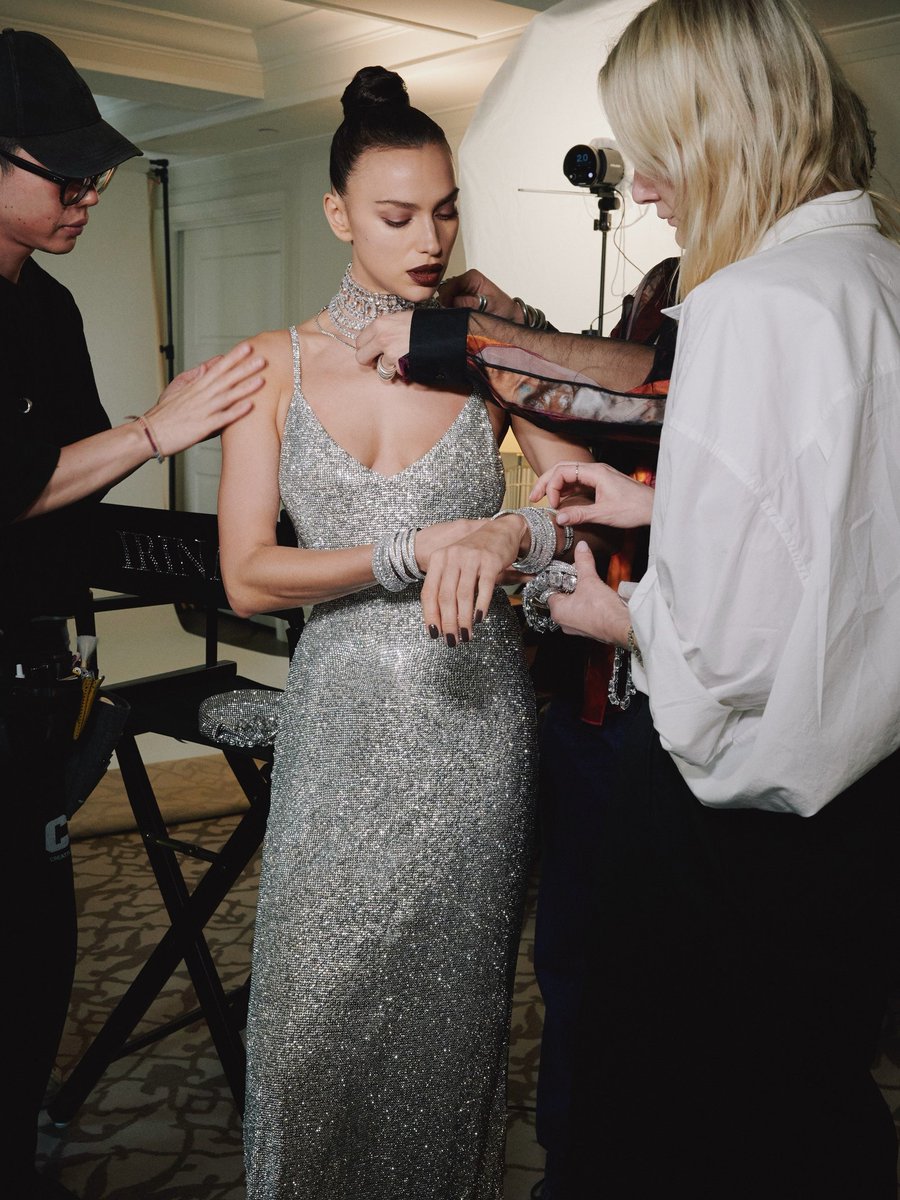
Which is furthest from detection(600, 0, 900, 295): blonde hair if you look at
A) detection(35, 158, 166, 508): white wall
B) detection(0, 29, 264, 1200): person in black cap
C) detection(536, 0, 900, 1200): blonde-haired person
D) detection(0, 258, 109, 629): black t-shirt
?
detection(35, 158, 166, 508): white wall

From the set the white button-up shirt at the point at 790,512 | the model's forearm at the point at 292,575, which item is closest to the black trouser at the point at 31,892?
the model's forearm at the point at 292,575

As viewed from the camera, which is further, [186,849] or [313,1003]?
[186,849]

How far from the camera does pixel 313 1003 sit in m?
1.69

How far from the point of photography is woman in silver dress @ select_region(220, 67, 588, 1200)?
1.69 m

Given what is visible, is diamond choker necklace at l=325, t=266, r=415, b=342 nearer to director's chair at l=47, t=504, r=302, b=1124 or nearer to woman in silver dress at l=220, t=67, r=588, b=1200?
woman in silver dress at l=220, t=67, r=588, b=1200

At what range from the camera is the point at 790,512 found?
3.68 ft

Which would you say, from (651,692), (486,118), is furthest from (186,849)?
(486,118)

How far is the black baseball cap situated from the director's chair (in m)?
0.60

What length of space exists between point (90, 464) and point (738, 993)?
1278 mm

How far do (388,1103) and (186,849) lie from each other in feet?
3.08

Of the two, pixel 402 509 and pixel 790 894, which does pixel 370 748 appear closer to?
pixel 402 509

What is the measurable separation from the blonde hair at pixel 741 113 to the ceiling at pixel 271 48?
4.60 meters

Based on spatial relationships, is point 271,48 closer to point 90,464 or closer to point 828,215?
point 90,464

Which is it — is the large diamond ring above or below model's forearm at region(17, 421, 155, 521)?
below
